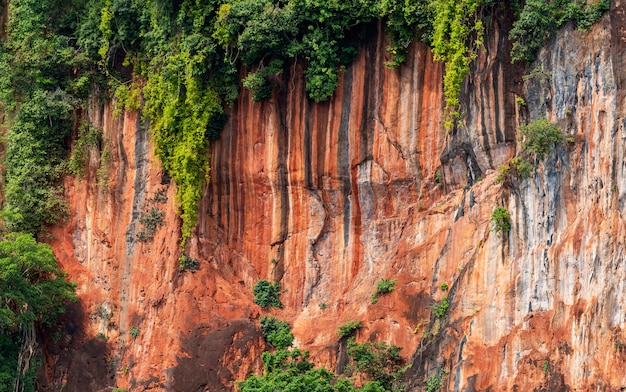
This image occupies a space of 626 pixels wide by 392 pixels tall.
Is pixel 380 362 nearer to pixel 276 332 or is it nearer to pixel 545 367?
pixel 276 332

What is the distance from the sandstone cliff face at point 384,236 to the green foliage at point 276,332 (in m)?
0.18

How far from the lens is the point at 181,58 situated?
26.6 metres

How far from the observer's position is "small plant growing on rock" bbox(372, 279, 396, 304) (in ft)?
81.1

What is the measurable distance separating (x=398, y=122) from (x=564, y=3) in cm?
407

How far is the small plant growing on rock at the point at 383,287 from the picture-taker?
24.7 m

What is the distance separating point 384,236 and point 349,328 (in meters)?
1.99

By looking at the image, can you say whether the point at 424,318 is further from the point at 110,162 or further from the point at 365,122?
the point at 110,162

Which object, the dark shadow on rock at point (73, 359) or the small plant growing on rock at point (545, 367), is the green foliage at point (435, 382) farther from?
the dark shadow on rock at point (73, 359)

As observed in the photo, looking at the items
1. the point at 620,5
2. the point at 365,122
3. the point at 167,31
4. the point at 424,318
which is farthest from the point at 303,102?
the point at 620,5

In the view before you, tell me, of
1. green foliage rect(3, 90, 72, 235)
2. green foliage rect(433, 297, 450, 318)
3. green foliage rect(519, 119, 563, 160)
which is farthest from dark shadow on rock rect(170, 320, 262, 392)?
green foliage rect(519, 119, 563, 160)

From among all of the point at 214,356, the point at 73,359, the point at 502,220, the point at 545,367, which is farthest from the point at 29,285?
the point at 545,367

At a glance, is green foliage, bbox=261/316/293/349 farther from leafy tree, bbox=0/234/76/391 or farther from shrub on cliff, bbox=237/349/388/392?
leafy tree, bbox=0/234/76/391

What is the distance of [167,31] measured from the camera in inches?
1062

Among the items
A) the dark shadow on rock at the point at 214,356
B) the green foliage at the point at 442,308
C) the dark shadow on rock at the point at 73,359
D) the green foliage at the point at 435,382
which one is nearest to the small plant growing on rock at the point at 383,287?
the green foliage at the point at 442,308
